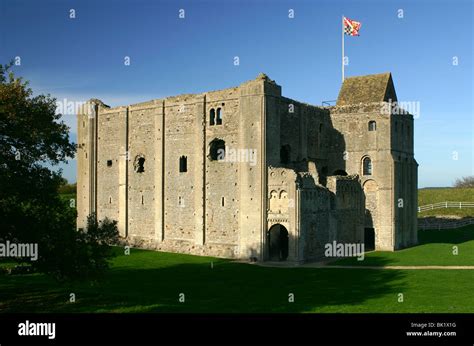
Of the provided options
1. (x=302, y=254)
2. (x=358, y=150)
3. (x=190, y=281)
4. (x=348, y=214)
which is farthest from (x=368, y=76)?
(x=190, y=281)

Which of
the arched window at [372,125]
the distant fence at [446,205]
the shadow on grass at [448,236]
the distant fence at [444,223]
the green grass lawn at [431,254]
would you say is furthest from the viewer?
the distant fence at [446,205]

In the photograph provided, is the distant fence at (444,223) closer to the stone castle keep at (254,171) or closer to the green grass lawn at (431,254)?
the green grass lawn at (431,254)

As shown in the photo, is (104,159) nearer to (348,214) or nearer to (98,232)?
(348,214)

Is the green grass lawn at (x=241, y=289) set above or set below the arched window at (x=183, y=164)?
below

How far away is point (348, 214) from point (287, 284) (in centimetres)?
1646

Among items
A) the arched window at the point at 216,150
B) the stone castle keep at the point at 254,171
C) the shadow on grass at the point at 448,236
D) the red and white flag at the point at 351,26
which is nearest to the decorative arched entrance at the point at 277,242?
the stone castle keep at the point at 254,171

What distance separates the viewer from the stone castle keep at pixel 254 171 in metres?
36.6

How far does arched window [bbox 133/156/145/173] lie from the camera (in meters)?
45.1

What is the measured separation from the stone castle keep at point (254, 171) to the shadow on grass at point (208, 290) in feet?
16.5

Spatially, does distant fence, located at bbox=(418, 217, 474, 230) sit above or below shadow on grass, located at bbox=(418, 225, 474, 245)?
above

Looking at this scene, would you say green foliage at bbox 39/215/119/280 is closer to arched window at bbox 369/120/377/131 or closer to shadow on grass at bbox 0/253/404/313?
shadow on grass at bbox 0/253/404/313

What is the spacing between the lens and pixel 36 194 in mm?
20922

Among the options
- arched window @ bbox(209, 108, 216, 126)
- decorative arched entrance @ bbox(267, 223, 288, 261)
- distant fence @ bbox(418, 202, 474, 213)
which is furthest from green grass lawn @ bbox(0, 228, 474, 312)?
distant fence @ bbox(418, 202, 474, 213)

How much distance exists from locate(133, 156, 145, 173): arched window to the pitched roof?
18.4 metres
